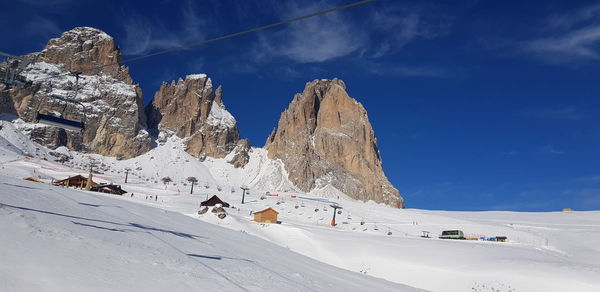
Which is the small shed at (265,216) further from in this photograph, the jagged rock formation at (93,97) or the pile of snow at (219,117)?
the pile of snow at (219,117)

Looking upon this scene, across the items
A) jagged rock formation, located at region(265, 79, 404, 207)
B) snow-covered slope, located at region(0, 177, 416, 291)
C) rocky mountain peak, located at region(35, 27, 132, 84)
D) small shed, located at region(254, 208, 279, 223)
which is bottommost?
small shed, located at region(254, 208, 279, 223)

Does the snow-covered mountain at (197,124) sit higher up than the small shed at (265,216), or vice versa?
the snow-covered mountain at (197,124)

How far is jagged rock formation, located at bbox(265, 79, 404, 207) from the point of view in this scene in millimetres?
149750

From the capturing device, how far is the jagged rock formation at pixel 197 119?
6237 inches

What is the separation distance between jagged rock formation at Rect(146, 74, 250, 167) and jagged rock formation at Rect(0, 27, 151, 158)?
1059 cm

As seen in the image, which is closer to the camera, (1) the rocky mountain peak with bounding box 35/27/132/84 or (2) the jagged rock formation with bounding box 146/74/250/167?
(1) the rocky mountain peak with bounding box 35/27/132/84

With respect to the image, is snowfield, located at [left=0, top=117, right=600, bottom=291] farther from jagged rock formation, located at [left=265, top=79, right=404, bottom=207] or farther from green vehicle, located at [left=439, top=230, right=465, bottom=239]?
jagged rock formation, located at [left=265, top=79, right=404, bottom=207]

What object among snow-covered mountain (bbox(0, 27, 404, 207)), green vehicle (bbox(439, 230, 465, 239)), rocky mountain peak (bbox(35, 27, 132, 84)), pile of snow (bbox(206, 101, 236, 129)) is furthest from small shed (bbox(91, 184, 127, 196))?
pile of snow (bbox(206, 101, 236, 129))

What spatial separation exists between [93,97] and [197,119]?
119 feet

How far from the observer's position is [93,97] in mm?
140750

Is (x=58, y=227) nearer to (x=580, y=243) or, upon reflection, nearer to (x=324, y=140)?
(x=580, y=243)

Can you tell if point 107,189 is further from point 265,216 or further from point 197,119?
point 197,119

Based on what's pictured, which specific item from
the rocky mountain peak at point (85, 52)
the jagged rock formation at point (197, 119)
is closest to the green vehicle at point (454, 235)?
the jagged rock formation at point (197, 119)

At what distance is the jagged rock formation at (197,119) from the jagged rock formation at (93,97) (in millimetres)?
10587
